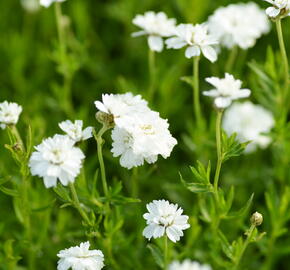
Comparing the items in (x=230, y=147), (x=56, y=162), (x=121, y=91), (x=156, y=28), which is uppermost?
(x=156, y=28)

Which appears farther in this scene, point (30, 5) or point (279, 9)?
point (30, 5)

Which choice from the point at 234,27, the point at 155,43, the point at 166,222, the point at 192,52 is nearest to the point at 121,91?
the point at 155,43

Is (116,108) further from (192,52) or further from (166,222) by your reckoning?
(192,52)

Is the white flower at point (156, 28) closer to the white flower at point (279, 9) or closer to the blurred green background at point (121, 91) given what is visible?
the blurred green background at point (121, 91)

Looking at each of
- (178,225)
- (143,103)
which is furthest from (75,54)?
(178,225)

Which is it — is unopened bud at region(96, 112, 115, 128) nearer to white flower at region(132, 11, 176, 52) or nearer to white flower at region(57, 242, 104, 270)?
white flower at region(57, 242, 104, 270)

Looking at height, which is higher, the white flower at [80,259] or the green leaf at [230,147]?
the green leaf at [230,147]

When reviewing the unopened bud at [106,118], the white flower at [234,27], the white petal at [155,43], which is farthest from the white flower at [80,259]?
the white flower at [234,27]

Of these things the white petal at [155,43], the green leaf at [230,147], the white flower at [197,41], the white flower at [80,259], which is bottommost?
the white flower at [80,259]
